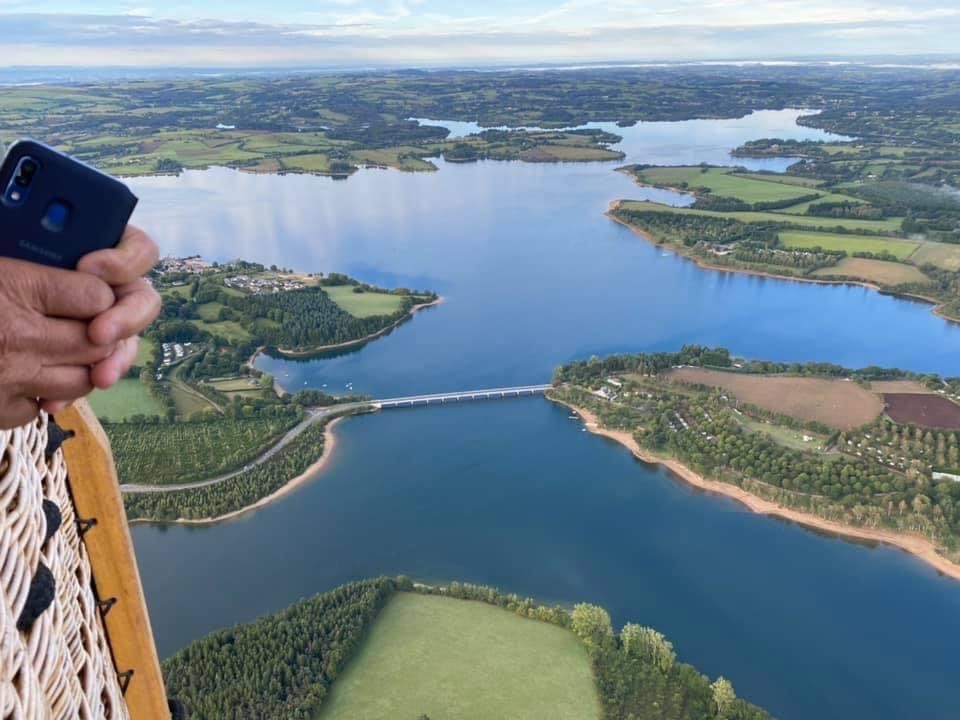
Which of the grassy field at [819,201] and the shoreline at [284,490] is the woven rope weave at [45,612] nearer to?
the shoreline at [284,490]

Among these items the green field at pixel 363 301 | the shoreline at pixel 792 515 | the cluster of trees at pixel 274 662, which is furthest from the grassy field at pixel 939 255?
the cluster of trees at pixel 274 662

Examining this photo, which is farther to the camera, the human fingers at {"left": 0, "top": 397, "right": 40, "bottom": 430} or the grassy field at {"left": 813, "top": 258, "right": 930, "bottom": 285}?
the grassy field at {"left": 813, "top": 258, "right": 930, "bottom": 285}

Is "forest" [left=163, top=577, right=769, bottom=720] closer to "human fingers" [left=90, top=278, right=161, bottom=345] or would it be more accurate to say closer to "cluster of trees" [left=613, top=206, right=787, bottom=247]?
"human fingers" [left=90, top=278, right=161, bottom=345]

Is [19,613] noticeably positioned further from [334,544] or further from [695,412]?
[695,412]

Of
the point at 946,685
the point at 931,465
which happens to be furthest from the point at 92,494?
the point at 931,465

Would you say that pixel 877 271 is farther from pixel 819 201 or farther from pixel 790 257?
pixel 819 201

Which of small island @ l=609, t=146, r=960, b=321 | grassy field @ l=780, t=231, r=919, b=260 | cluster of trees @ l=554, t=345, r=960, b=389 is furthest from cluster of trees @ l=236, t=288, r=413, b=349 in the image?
grassy field @ l=780, t=231, r=919, b=260

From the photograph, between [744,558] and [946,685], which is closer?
[946,685]
